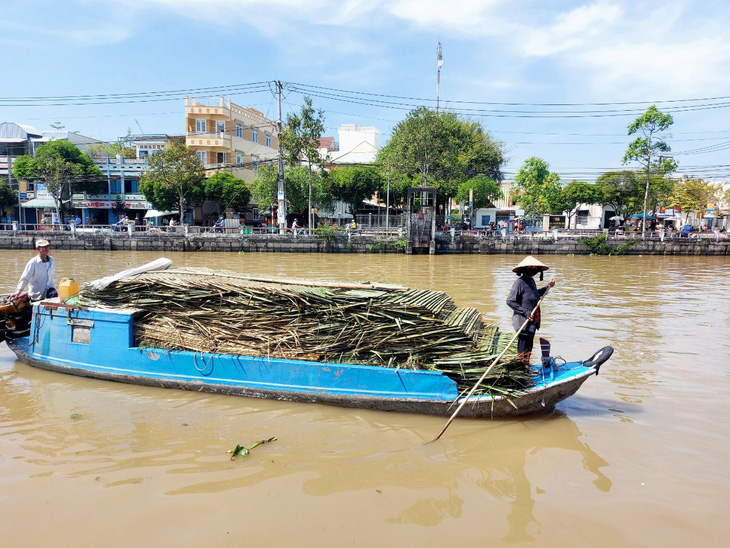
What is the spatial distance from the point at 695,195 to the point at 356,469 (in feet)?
151

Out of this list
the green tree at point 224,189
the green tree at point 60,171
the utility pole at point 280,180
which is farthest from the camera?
the green tree at point 60,171

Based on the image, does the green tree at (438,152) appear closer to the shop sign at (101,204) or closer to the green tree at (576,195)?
the green tree at (576,195)

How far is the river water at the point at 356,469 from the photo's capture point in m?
3.41

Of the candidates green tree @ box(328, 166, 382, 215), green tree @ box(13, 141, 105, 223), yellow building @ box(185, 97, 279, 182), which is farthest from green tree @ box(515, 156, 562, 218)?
green tree @ box(13, 141, 105, 223)

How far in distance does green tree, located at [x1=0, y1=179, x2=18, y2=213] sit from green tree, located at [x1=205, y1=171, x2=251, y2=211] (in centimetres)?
1801

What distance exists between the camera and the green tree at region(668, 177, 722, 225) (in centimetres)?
3931

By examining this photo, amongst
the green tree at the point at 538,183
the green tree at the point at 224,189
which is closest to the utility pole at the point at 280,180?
the green tree at the point at 224,189

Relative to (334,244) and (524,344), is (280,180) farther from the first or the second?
(524,344)

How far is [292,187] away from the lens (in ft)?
114

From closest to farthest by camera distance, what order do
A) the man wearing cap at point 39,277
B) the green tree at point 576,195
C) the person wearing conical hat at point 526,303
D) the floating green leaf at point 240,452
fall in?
1. the floating green leaf at point 240,452
2. the person wearing conical hat at point 526,303
3. the man wearing cap at point 39,277
4. the green tree at point 576,195

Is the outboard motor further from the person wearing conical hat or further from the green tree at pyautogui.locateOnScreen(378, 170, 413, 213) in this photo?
the green tree at pyautogui.locateOnScreen(378, 170, 413, 213)

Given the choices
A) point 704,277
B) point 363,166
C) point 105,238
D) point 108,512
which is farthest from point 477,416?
point 363,166

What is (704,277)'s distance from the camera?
18547 mm

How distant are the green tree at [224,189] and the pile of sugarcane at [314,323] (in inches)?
1212
